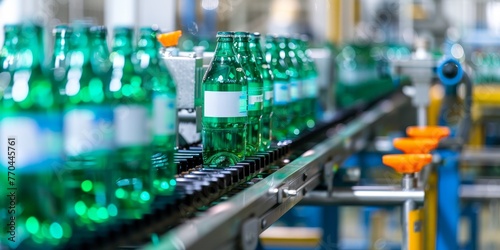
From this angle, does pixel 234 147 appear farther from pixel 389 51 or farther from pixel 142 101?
pixel 389 51

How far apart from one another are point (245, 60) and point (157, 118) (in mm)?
578

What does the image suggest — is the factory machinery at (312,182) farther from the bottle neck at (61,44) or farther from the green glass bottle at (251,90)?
the bottle neck at (61,44)

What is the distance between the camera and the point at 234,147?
193 cm

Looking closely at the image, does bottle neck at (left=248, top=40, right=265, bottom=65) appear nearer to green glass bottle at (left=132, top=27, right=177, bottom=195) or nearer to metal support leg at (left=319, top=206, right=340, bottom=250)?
green glass bottle at (left=132, top=27, right=177, bottom=195)

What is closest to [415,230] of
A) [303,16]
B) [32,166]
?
[32,166]

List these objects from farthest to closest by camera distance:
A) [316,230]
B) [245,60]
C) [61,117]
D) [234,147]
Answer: [316,230] → [245,60] → [234,147] → [61,117]

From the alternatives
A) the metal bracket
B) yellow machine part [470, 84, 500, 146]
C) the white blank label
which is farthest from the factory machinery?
yellow machine part [470, 84, 500, 146]

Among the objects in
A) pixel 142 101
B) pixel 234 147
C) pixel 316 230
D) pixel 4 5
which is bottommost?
pixel 316 230

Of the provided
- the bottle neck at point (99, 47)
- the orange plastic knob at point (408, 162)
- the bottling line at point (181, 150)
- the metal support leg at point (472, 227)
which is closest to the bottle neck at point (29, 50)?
the bottling line at point (181, 150)

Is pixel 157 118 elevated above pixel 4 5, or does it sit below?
below

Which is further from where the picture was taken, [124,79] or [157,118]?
[157,118]

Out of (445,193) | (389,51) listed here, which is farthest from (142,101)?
(389,51)

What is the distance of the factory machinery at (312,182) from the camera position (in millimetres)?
1304

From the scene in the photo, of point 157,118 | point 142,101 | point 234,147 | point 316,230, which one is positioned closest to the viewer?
point 142,101
